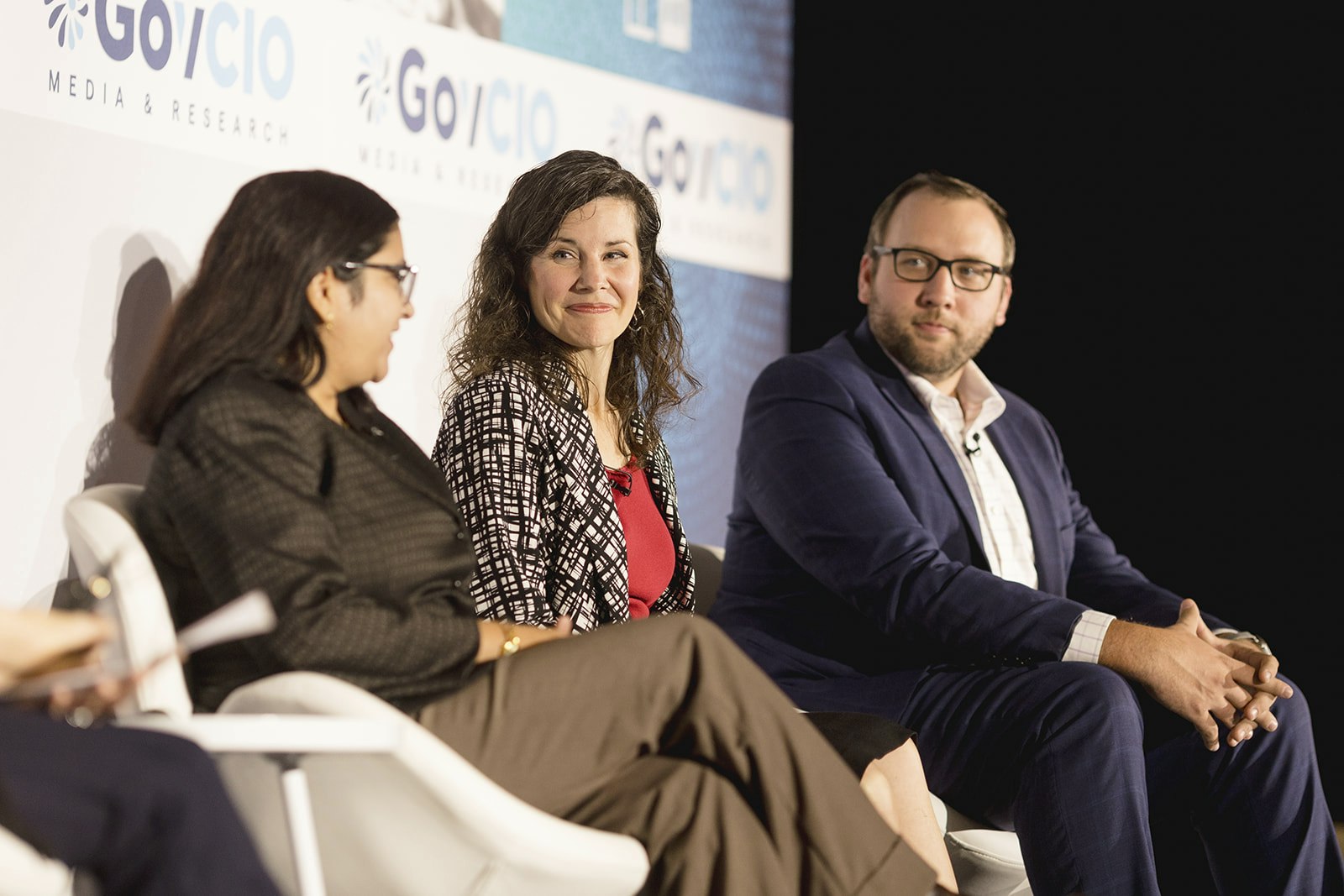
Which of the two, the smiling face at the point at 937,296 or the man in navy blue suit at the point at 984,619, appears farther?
the smiling face at the point at 937,296

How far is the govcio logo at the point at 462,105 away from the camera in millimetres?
3016

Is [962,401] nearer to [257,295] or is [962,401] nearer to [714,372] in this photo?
[714,372]

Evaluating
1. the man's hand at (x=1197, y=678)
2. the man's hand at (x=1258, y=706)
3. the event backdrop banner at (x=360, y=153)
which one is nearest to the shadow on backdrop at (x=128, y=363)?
the event backdrop banner at (x=360, y=153)

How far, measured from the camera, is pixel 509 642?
200 cm

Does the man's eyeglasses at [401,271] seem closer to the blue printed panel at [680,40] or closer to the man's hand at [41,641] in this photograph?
the man's hand at [41,641]

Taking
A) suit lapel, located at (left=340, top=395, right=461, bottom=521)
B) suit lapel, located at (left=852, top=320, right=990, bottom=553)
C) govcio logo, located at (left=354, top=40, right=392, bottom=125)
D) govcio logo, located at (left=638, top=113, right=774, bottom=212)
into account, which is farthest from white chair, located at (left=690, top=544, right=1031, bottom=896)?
govcio logo, located at (left=638, top=113, right=774, bottom=212)

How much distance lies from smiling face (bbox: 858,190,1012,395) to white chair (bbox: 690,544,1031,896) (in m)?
0.96

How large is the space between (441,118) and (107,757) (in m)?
2.01

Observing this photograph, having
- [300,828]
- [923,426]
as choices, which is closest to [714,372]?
[923,426]

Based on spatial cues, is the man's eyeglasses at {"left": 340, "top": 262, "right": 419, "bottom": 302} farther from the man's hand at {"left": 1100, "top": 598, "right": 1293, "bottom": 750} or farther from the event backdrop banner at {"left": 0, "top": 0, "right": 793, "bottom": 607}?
the man's hand at {"left": 1100, "top": 598, "right": 1293, "bottom": 750}

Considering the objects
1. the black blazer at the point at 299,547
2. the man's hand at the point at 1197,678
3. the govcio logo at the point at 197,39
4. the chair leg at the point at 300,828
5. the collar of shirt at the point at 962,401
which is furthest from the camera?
the collar of shirt at the point at 962,401

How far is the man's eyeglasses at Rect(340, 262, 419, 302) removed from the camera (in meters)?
2.01

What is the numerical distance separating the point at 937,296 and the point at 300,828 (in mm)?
1972

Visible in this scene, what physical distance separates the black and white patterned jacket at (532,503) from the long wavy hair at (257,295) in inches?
18.6
